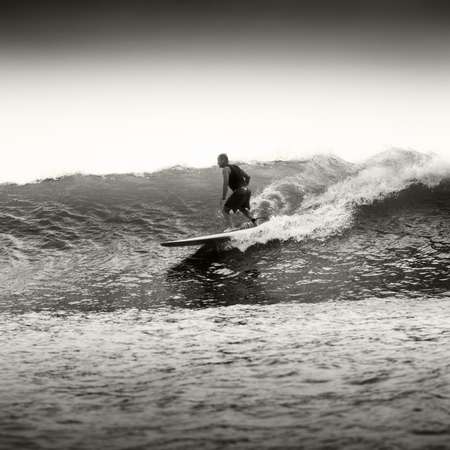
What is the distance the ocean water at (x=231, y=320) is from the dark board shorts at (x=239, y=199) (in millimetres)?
856

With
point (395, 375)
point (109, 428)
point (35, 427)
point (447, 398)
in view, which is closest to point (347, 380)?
point (395, 375)

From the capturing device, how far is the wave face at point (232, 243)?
351 inches

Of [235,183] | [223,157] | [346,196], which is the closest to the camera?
[223,157]

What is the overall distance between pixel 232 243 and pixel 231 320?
4.81 meters

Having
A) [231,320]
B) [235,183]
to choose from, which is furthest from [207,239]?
[231,320]

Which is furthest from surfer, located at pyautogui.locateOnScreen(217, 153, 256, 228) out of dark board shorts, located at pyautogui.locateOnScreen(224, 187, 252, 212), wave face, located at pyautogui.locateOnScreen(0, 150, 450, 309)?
wave face, located at pyautogui.locateOnScreen(0, 150, 450, 309)

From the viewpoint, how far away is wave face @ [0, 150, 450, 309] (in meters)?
8.91

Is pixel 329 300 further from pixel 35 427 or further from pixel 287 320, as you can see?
pixel 35 427

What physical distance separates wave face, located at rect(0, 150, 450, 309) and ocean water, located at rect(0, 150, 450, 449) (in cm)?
6

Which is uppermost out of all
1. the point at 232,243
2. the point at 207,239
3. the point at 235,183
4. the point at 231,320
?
the point at 235,183

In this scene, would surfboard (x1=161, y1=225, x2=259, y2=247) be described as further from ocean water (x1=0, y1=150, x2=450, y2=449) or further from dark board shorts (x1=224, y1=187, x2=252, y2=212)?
dark board shorts (x1=224, y1=187, x2=252, y2=212)

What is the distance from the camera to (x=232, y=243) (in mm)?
11656

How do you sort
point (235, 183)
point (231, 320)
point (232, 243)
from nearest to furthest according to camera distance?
point (231, 320), point (232, 243), point (235, 183)

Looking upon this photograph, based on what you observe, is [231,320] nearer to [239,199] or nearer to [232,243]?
[232,243]
